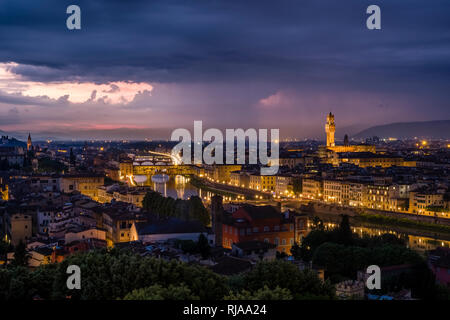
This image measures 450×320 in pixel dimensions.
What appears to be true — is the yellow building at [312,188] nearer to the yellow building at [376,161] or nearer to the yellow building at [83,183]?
the yellow building at [83,183]

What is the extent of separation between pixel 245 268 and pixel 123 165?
25.7 m

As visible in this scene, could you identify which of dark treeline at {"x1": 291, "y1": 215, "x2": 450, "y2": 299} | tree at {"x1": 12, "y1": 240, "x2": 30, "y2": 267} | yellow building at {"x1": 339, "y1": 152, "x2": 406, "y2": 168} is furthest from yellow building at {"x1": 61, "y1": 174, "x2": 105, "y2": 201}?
yellow building at {"x1": 339, "y1": 152, "x2": 406, "y2": 168}

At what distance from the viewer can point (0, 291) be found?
4.71m

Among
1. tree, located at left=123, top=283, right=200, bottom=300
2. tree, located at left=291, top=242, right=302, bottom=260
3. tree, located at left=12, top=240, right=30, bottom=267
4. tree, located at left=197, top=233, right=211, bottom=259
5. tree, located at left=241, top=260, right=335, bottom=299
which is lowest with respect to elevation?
tree, located at left=291, top=242, right=302, bottom=260

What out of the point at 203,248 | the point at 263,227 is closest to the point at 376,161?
the point at 263,227

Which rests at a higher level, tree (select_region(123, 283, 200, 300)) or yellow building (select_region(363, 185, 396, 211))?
tree (select_region(123, 283, 200, 300))

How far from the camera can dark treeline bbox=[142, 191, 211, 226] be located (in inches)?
443

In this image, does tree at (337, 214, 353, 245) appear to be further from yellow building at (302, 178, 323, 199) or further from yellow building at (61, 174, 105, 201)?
yellow building at (302, 178, 323, 199)

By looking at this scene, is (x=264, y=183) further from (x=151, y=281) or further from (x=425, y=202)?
(x=151, y=281)

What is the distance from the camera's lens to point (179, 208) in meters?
11.6

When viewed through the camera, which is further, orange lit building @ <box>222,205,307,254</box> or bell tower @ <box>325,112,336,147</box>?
bell tower @ <box>325,112,336,147</box>
